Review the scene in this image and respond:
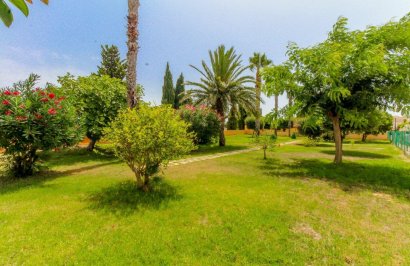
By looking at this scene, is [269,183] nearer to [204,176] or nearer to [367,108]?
[204,176]

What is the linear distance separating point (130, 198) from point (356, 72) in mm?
10548

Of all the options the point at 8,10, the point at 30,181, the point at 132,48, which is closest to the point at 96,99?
the point at 132,48

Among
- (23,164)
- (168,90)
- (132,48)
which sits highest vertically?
(168,90)

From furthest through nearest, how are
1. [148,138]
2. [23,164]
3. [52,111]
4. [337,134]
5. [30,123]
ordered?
[337,134]
[23,164]
[52,111]
[30,123]
[148,138]

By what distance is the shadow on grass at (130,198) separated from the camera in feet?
18.8

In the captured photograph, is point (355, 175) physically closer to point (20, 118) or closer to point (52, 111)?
point (52, 111)

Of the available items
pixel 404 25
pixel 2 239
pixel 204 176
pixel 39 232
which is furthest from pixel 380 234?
pixel 404 25

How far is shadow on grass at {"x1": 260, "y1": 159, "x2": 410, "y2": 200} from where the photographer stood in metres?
7.97

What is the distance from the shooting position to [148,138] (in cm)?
612

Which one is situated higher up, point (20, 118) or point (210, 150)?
point (20, 118)

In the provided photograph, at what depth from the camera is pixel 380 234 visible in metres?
4.69

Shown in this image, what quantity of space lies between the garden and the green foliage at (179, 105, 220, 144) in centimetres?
562

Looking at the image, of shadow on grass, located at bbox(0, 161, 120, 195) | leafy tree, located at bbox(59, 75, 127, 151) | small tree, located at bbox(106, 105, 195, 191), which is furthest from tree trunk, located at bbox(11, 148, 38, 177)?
small tree, located at bbox(106, 105, 195, 191)

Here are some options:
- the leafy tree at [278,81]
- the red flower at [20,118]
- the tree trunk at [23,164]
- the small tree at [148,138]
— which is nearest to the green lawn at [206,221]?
the tree trunk at [23,164]
